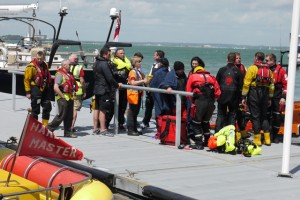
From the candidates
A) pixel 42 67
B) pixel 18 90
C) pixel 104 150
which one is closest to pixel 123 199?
pixel 104 150

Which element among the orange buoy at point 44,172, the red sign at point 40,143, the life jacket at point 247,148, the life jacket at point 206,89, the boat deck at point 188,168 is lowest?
the boat deck at point 188,168

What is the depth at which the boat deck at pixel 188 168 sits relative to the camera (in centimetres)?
796

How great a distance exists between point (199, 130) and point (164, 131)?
727 mm

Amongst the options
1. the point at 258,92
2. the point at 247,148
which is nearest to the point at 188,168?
the point at 247,148

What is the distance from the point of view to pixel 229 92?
10.7 metres

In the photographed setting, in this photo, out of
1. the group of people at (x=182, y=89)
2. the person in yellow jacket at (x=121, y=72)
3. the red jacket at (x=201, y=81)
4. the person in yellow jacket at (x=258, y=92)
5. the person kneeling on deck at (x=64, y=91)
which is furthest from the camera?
the person in yellow jacket at (x=121, y=72)

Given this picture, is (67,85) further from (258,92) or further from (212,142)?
(258,92)

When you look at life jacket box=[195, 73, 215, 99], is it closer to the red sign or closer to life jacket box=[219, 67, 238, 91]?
life jacket box=[219, 67, 238, 91]

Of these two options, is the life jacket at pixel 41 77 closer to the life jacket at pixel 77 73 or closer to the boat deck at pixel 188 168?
the life jacket at pixel 77 73

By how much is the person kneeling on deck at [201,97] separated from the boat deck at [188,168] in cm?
36

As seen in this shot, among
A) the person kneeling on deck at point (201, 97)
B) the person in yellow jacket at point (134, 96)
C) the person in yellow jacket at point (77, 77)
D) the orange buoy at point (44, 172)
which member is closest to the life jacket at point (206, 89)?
the person kneeling on deck at point (201, 97)

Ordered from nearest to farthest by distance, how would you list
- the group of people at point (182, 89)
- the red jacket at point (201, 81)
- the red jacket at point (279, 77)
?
the red jacket at point (201, 81) → the group of people at point (182, 89) → the red jacket at point (279, 77)

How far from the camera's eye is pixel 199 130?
10484mm

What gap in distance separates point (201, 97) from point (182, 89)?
1.17m
